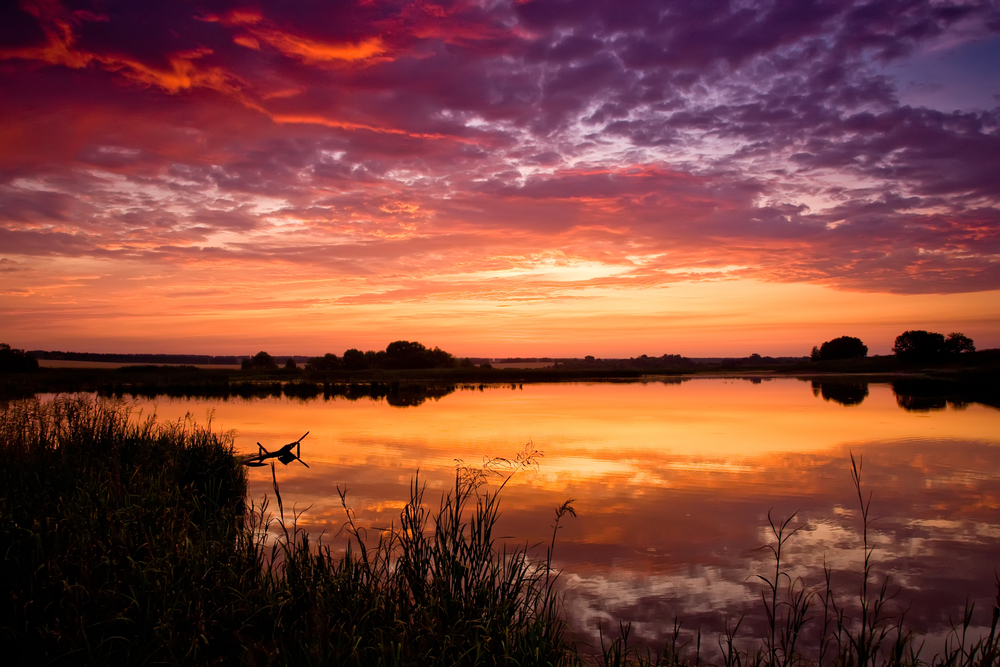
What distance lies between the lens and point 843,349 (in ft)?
226

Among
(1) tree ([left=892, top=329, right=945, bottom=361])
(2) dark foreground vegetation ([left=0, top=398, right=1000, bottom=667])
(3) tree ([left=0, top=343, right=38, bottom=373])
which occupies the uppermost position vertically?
(1) tree ([left=892, top=329, right=945, bottom=361])

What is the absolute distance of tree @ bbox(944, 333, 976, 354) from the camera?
47.9m

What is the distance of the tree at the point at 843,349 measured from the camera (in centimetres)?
6796

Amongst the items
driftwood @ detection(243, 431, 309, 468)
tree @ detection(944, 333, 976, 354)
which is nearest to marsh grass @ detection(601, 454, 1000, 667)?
driftwood @ detection(243, 431, 309, 468)

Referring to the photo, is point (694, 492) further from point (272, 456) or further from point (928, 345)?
point (928, 345)

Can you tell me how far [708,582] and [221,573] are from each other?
5.10 meters

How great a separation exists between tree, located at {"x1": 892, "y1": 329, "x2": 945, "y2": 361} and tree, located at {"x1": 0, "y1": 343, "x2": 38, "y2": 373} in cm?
7350

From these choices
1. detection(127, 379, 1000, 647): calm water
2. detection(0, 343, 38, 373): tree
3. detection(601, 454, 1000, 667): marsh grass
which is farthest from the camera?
detection(0, 343, 38, 373): tree

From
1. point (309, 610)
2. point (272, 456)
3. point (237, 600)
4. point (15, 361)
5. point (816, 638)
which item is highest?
point (15, 361)

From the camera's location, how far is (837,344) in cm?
7038

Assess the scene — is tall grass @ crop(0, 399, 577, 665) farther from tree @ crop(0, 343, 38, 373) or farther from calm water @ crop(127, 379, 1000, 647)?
tree @ crop(0, 343, 38, 373)

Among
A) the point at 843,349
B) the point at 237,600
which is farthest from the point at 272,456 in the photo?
the point at 843,349

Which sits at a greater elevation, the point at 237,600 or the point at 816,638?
the point at 237,600

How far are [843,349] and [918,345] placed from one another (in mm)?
16972
